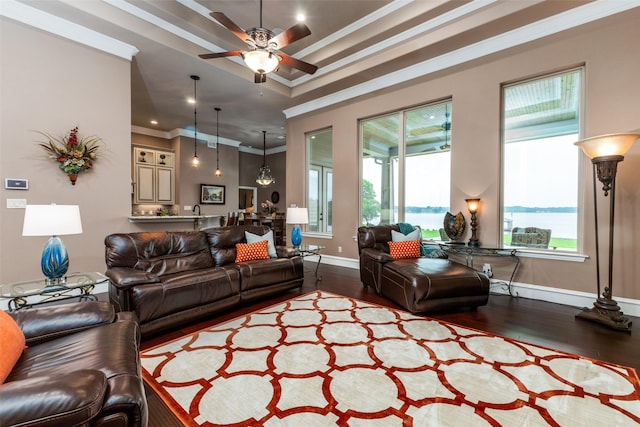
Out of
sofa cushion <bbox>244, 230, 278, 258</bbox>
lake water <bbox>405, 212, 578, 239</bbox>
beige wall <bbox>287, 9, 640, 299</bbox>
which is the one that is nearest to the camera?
beige wall <bbox>287, 9, 640, 299</bbox>

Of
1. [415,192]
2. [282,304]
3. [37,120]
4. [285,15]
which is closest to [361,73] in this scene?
[285,15]

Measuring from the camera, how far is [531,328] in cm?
278

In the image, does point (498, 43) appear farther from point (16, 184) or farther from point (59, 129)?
point (16, 184)

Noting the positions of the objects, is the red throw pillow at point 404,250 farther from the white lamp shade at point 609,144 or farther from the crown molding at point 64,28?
the crown molding at point 64,28

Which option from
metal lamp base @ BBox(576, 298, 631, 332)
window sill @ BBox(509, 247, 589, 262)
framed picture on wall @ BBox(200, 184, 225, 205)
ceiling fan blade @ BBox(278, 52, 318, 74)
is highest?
ceiling fan blade @ BBox(278, 52, 318, 74)

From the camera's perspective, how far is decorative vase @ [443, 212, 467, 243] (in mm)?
4184

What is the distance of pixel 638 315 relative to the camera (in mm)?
3037

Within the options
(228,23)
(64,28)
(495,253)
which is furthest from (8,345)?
(495,253)

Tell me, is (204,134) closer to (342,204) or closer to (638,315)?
(342,204)

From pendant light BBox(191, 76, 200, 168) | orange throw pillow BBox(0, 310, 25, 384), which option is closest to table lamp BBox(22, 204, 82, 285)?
orange throw pillow BBox(0, 310, 25, 384)

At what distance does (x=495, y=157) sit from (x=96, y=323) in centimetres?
469

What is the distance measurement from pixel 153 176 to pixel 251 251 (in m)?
5.57

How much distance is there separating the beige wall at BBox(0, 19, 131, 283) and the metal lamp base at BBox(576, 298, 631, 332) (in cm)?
586

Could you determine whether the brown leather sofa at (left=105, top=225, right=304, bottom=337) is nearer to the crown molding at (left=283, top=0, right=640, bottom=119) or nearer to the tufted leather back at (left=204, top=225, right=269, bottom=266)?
the tufted leather back at (left=204, top=225, right=269, bottom=266)
